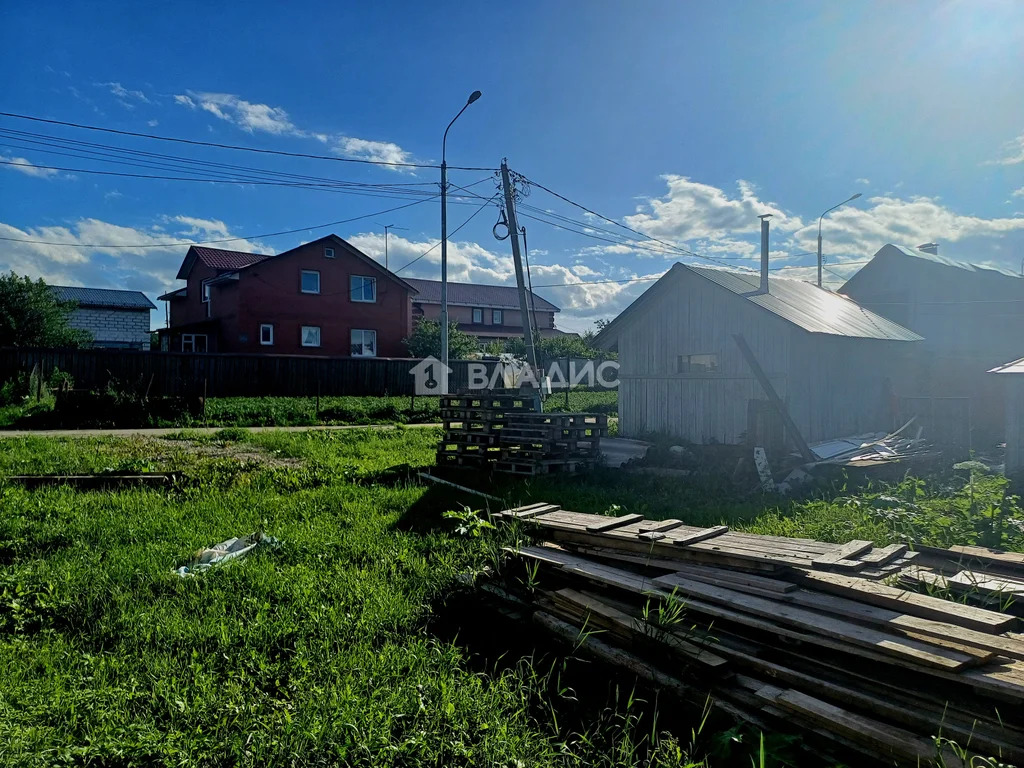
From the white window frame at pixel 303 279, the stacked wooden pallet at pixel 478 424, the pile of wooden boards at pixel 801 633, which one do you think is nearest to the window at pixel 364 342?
the white window frame at pixel 303 279

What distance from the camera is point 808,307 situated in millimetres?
14602

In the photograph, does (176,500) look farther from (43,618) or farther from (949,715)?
(949,715)

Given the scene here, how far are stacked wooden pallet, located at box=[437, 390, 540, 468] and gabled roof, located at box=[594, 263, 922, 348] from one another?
18.2ft

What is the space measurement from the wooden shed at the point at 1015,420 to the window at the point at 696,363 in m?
5.47

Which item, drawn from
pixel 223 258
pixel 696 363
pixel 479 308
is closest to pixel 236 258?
pixel 223 258

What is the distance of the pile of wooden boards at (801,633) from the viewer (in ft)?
8.89

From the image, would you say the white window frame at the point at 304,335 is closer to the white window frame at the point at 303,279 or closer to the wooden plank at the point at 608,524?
the white window frame at the point at 303,279

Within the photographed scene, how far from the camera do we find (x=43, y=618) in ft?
14.4

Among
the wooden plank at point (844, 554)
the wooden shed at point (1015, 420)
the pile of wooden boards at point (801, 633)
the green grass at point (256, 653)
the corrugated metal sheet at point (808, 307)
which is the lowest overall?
the green grass at point (256, 653)

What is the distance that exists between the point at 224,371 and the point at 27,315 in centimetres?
1315

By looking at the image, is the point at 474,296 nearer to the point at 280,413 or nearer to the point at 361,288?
the point at 361,288

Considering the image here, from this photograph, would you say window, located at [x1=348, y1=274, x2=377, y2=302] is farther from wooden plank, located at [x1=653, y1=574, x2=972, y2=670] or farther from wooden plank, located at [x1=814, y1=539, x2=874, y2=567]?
wooden plank, located at [x1=814, y1=539, x2=874, y2=567]

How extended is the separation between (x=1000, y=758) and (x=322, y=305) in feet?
102

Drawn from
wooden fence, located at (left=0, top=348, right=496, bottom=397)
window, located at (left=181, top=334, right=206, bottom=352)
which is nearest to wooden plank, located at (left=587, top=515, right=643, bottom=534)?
wooden fence, located at (left=0, top=348, right=496, bottom=397)
